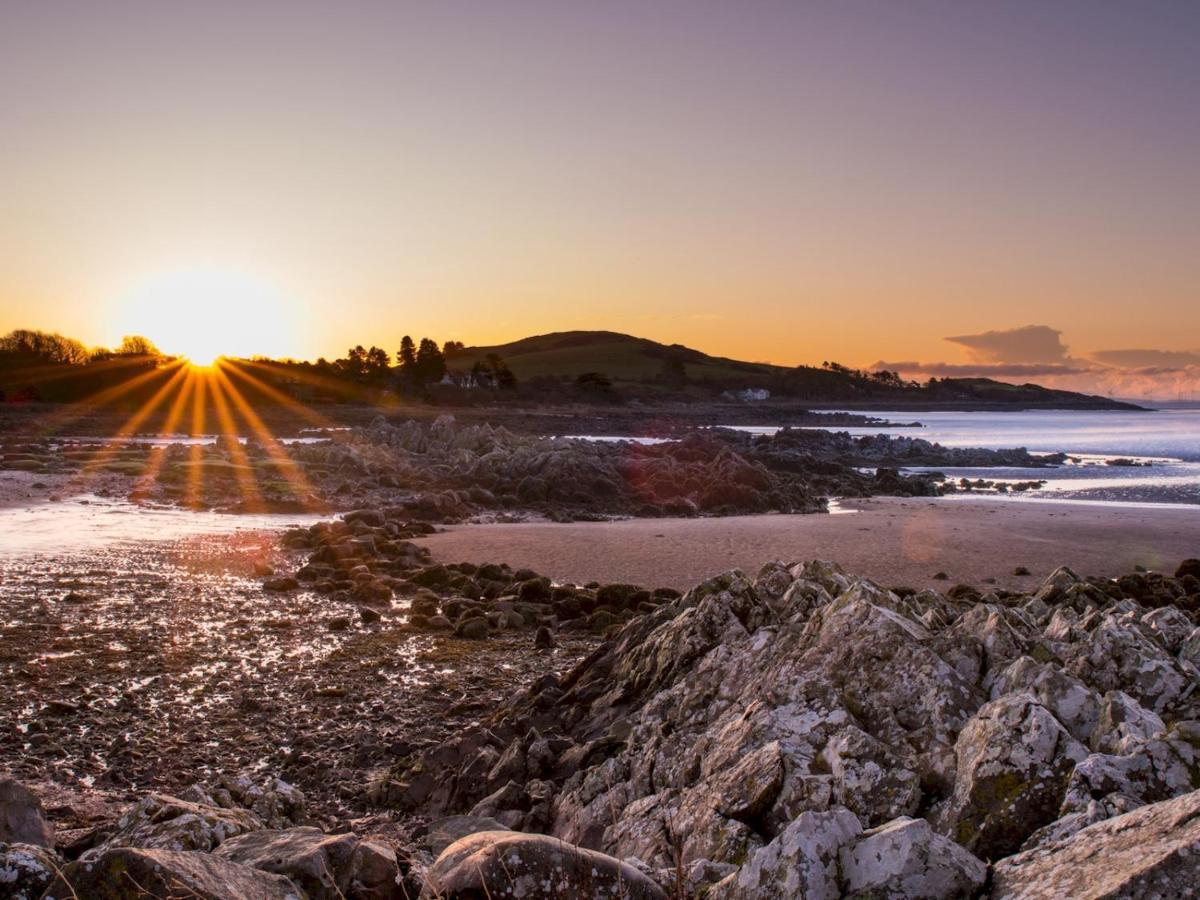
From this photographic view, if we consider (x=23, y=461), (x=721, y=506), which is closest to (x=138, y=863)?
(x=721, y=506)

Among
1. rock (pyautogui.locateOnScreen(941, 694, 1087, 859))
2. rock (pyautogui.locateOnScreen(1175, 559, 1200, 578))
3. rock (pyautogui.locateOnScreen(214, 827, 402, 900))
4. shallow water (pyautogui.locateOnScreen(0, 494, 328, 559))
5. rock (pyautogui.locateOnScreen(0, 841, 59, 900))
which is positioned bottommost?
rock (pyautogui.locateOnScreen(1175, 559, 1200, 578))

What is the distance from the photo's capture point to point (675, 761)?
7.16m

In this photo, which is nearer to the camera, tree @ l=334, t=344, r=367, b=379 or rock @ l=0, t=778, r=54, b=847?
rock @ l=0, t=778, r=54, b=847

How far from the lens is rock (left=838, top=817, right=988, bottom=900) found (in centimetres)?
381

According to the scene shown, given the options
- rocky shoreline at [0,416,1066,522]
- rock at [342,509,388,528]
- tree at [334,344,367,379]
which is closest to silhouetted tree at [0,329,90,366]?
tree at [334,344,367,379]

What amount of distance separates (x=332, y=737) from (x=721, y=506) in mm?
24244

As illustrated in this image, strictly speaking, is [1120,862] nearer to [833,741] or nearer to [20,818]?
[833,741]

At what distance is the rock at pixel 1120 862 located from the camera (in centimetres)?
300

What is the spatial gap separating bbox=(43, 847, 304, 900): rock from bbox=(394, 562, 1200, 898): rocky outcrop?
2415 millimetres

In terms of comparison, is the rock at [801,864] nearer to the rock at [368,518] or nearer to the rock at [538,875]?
the rock at [538,875]

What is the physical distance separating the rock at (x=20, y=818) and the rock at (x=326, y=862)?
1.71 m

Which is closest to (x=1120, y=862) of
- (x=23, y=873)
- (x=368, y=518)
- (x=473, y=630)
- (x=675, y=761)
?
(x=675, y=761)

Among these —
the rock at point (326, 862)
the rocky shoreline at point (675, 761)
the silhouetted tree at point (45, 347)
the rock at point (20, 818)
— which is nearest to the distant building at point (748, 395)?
the silhouetted tree at point (45, 347)

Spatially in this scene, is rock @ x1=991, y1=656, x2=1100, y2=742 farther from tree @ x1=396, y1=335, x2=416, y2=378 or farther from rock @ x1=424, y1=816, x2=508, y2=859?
tree @ x1=396, y1=335, x2=416, y2=378
